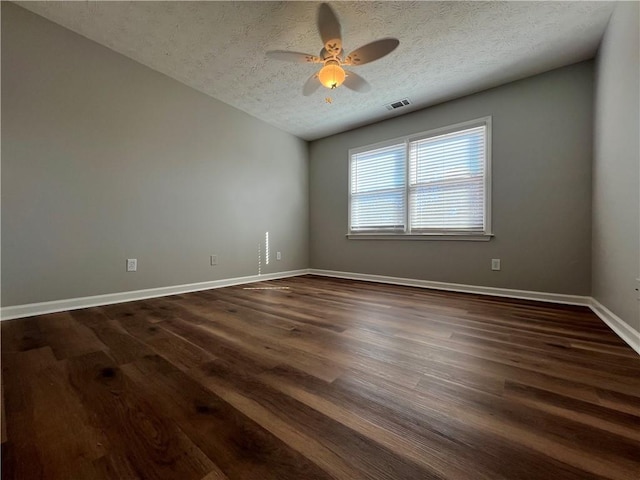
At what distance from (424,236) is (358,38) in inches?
92.6

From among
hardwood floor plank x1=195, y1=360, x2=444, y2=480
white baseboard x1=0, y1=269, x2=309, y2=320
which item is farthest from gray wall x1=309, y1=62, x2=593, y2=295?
hardwood floor plank x1=195, y1=360, x2=444, y2=480

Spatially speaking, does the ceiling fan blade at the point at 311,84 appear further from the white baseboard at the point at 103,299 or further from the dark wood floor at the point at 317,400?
the white baseboard at the point at 103,299

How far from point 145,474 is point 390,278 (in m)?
3.41

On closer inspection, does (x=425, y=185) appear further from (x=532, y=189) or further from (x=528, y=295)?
(x=528, y=295)

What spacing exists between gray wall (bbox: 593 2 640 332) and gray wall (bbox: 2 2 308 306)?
12.1ft

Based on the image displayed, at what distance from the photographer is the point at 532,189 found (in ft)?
9.04

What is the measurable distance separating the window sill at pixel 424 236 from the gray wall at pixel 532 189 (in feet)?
0.21

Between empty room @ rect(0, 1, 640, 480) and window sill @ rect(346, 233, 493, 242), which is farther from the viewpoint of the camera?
window sill @ rect(346, 233, 493, 242)

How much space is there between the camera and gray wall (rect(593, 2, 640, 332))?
5.14 ft

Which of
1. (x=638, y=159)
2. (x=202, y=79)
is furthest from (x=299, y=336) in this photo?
(x=202, y=79)

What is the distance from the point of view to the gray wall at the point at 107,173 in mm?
2023

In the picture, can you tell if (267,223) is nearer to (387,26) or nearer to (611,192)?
(387,26)

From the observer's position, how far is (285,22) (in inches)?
82.4

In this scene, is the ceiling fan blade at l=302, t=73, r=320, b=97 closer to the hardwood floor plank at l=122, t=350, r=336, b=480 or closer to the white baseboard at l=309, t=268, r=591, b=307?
the hardwood floor plank at l=122, t=350, r=336, b=480
